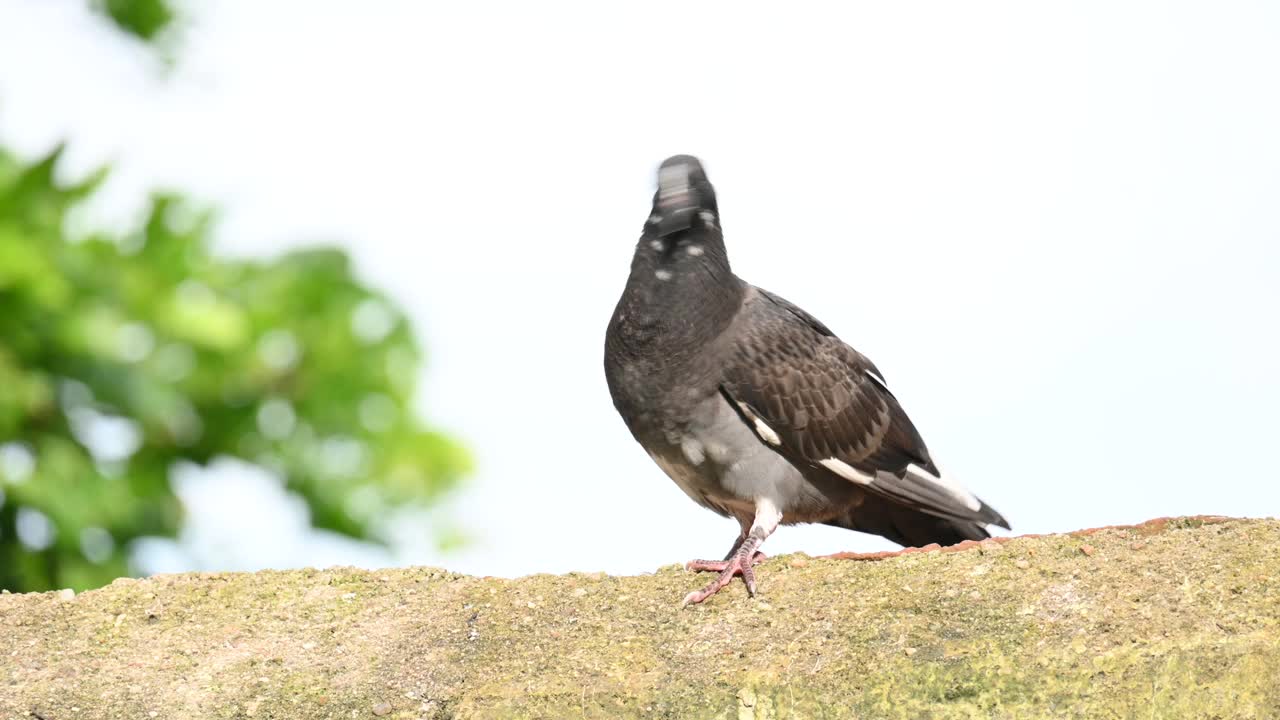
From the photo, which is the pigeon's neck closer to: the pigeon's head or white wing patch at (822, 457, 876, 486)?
the pigeon's head

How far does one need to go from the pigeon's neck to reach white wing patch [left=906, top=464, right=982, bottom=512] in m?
0.82

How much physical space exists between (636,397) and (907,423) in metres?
1.07

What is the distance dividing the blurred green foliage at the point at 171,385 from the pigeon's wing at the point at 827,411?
207cm

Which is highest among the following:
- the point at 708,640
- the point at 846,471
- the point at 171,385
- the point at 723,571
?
the point at 171,385

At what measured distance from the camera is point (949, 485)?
4.57 meters

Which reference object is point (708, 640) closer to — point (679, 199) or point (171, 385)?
point (679, 199)

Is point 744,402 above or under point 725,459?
above

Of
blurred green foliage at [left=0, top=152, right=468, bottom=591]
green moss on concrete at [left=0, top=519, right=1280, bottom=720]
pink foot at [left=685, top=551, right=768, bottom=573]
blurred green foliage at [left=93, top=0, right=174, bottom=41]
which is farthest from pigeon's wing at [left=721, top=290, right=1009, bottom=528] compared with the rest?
blurred green foliage at [left=93, top=0, right=174, bottom=41]

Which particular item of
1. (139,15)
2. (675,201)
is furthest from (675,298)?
(139,15)

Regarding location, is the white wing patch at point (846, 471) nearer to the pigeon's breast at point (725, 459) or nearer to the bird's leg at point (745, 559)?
the pigeon's breast at point (725, 459)

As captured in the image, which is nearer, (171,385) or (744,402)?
(744,402)

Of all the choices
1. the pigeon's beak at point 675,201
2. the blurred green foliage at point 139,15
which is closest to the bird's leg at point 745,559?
the pigeon's beak at point 675,201

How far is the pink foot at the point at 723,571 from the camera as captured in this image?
11.5ft

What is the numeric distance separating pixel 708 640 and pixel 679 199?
1.60 m
